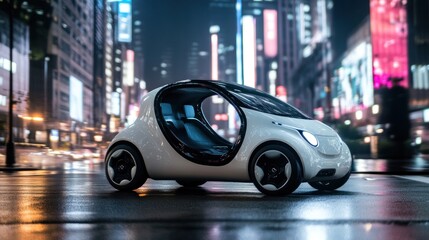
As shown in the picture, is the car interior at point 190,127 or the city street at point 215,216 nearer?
the city street at point 215,216

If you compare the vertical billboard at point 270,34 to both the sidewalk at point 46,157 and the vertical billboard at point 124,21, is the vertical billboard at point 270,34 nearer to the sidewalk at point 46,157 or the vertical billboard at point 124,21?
the vertical billboard at point 124,21

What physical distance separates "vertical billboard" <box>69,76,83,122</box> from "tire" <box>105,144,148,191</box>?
96313 millimetres

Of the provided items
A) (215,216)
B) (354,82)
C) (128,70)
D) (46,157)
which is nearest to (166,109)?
(215,216)

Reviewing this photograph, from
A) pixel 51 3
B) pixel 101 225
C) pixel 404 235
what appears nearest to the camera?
pixel 404 235

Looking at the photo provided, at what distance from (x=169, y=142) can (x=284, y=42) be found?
563 ft

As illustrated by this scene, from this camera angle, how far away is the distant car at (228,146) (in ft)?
23.5

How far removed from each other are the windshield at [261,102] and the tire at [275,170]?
0.70m

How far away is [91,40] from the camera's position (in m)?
126

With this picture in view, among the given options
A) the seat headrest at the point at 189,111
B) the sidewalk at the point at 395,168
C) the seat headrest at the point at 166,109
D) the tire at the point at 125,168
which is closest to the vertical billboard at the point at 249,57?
the sidewalk at the point at 395,168

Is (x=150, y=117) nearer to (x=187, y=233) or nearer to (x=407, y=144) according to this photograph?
(x=187, y=233)

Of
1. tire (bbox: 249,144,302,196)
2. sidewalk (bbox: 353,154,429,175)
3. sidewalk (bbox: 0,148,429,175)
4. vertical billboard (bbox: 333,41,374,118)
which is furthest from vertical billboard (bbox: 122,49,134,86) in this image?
tire (bbox: 249,144,302,196)

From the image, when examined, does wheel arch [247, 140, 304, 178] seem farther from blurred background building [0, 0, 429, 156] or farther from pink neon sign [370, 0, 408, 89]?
pink neon sign [370, 0, 408, 89]

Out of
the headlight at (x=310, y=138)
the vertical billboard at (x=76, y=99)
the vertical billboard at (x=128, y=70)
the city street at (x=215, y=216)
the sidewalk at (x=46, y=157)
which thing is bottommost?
the sidewalk at (x=46, y=157)

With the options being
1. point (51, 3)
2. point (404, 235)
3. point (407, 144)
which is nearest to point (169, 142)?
point (404, 235)
